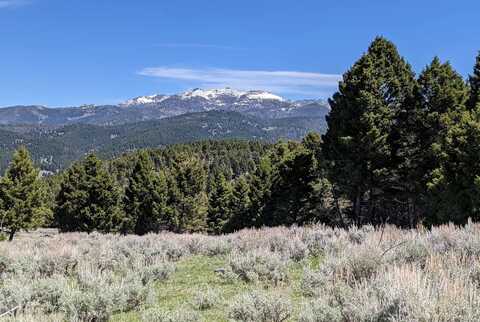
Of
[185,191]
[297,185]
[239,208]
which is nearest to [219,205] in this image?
[239,208]

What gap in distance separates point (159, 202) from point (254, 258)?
4050cm

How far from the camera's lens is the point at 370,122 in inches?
1023

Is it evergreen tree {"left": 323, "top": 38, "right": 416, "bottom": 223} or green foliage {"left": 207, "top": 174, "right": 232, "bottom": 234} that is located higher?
evergreen tree {"left": 323, "top": 38, "right": 416, "bottom": 223}

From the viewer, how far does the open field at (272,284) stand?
3973 mm

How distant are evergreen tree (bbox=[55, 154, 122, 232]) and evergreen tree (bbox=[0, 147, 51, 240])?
490 centimetres

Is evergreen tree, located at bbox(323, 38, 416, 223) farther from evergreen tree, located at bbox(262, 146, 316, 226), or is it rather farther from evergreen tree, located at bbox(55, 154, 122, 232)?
evergreen tree, located at bbox(55, 154, 122, 232)

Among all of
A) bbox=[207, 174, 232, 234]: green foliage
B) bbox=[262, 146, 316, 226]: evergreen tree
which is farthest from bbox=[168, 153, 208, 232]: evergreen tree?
bbox=[262, 146, 316, 226]: evergreen tree

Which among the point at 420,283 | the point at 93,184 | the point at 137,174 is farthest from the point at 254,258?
the point at 137,174

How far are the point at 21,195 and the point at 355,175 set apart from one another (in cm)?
2752

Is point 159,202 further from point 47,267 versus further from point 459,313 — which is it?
point 459,313

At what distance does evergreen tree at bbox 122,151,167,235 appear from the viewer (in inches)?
1889

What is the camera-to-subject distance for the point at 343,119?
27578 millimetres

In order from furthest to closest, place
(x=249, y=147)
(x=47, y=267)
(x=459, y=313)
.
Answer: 1. (x=249, y=147)
2. (x=47, y=267)
3. (x=459, y=313)

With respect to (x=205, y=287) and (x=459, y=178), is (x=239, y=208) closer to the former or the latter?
(x=459, y=178)
